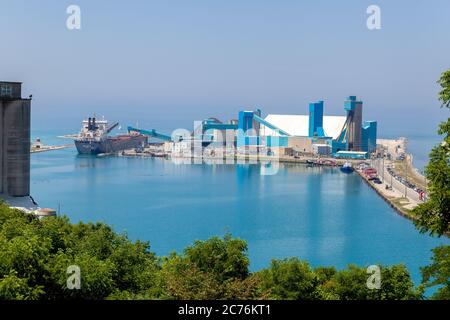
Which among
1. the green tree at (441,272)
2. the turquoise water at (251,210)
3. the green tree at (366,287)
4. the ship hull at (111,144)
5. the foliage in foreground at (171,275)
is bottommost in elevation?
the turquoise water at (251,210)

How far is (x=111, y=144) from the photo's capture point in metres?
27.6

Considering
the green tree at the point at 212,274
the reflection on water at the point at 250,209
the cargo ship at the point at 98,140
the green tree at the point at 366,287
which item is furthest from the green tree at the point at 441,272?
the cargo ship at the point at 98,140

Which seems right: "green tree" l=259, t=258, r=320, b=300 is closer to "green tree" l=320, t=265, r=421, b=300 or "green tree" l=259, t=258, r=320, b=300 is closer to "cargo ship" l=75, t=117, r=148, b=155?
"green tree" l=320, t=265, r=421, b=300

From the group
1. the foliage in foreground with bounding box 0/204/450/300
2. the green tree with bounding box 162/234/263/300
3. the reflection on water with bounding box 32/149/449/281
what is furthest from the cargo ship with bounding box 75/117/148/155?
the green tree with bounding box 162/234/263/300

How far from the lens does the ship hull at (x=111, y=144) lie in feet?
87.5

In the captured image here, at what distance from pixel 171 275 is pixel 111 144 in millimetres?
25292

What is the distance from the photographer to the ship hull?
2667 centimetres

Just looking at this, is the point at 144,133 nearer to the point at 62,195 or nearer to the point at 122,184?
the point at 122,184

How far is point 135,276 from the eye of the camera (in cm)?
339

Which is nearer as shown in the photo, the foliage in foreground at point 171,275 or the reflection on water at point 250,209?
the foliage in foreground at point 171,275

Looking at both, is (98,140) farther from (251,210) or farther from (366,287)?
(366,287)

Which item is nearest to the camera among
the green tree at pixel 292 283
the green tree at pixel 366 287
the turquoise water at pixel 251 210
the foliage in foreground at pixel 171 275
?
the foliage in foreground at pixel 171 275

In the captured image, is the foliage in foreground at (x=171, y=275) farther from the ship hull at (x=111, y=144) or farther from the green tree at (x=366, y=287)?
the ship hull at (x=111, y=144)

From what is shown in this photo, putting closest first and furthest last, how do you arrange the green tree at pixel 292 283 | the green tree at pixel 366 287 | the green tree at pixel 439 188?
1. the green tree at pixel 439 188
2. the green tree at pixel 292 283
3. the green tree at pixel 366 287
